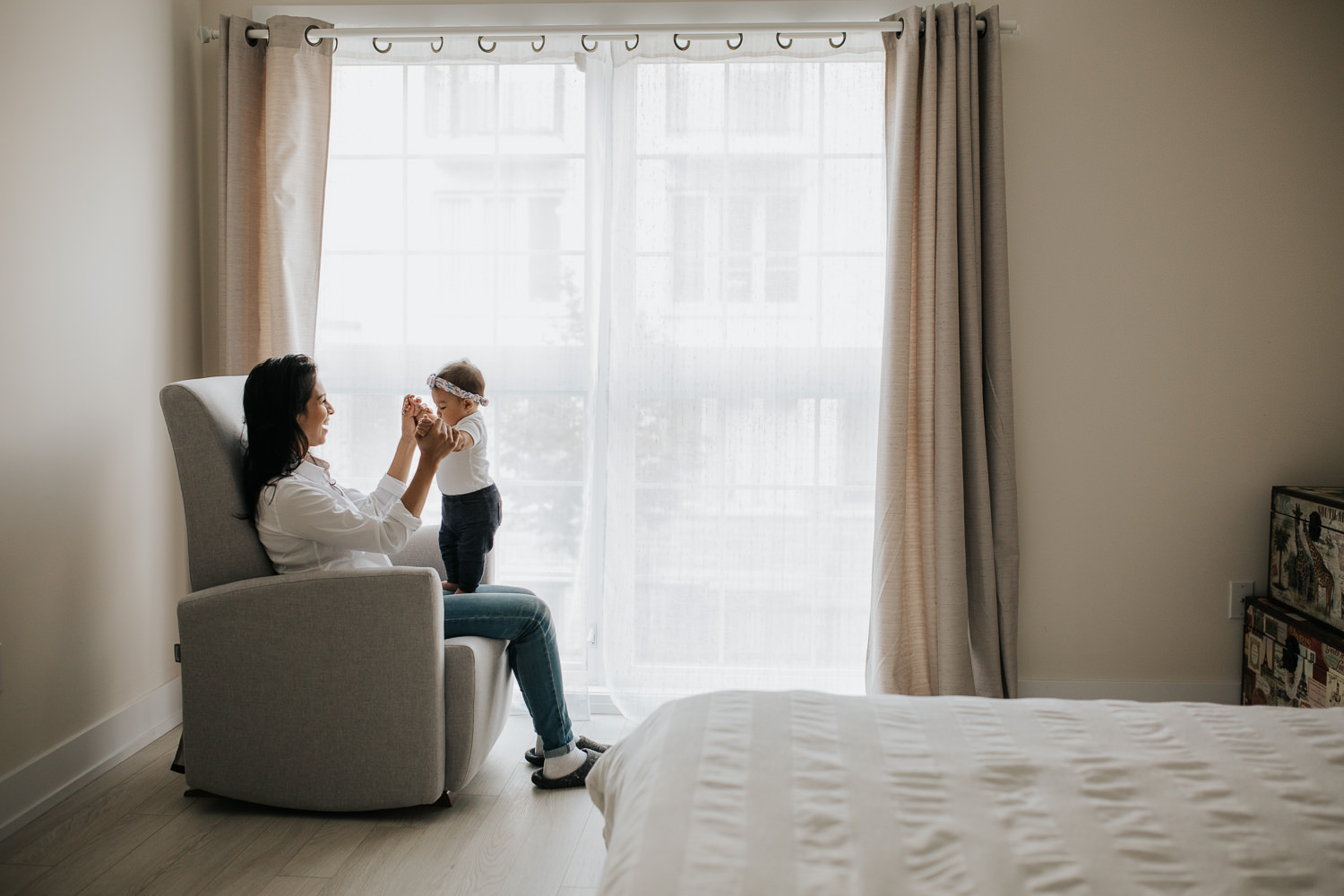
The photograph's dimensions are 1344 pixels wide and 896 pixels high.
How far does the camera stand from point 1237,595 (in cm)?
264

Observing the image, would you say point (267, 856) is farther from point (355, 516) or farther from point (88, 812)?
point (355, 516)

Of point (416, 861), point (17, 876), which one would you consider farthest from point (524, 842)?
point (17, 876)

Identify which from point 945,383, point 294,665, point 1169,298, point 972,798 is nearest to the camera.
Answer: point 972,798

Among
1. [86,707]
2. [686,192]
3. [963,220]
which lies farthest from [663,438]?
[86,707]

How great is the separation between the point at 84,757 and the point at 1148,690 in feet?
10.3

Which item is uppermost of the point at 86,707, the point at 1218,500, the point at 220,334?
the point at 220,334

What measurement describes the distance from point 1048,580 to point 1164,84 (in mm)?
1588

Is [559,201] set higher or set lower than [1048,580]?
higher

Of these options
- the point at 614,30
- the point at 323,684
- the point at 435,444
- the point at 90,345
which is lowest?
the point at 323,684

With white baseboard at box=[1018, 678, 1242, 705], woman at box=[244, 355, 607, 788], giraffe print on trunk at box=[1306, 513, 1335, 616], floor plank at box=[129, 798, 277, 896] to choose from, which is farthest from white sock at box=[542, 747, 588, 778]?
giraffe print on trunk at box=[1306, 513, 1335, 616]

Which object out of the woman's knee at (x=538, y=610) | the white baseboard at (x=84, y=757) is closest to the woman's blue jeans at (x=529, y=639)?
the woman's knee at (x=538, y=610)

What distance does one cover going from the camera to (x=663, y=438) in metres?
2.66

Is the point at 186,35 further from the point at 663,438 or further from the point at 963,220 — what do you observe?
the point at 963,220

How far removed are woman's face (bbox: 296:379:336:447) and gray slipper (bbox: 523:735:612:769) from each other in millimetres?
1042
